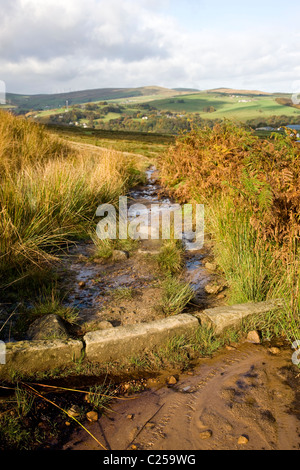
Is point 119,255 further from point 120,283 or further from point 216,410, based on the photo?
point 216,410

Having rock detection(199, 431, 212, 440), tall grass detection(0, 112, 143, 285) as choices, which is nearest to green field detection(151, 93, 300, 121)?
tall grass detection(0, 112, 143, 285)

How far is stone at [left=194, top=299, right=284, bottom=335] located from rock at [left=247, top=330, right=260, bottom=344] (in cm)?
12

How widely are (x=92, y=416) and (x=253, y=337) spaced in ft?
4.47

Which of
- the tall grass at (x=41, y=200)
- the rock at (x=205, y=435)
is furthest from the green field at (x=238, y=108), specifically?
the rock at (x=205, y=435)

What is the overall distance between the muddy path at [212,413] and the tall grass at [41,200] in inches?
77.7

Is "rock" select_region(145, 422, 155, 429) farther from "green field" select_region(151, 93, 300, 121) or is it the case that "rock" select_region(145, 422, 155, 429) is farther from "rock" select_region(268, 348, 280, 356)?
"green field" select_region(151, 93, 300, 121)

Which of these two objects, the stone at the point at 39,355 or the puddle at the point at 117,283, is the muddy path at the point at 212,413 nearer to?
the stone at the point at 39,355

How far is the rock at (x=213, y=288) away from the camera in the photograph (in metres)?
3.50

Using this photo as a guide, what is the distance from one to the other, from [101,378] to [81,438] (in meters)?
0.51

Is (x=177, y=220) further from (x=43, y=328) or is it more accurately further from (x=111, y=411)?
(x=111, y=411)

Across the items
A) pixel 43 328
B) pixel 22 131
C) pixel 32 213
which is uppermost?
pixel 22 131

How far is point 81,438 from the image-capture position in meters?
1.87

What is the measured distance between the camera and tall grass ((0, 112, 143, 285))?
3756 mm
